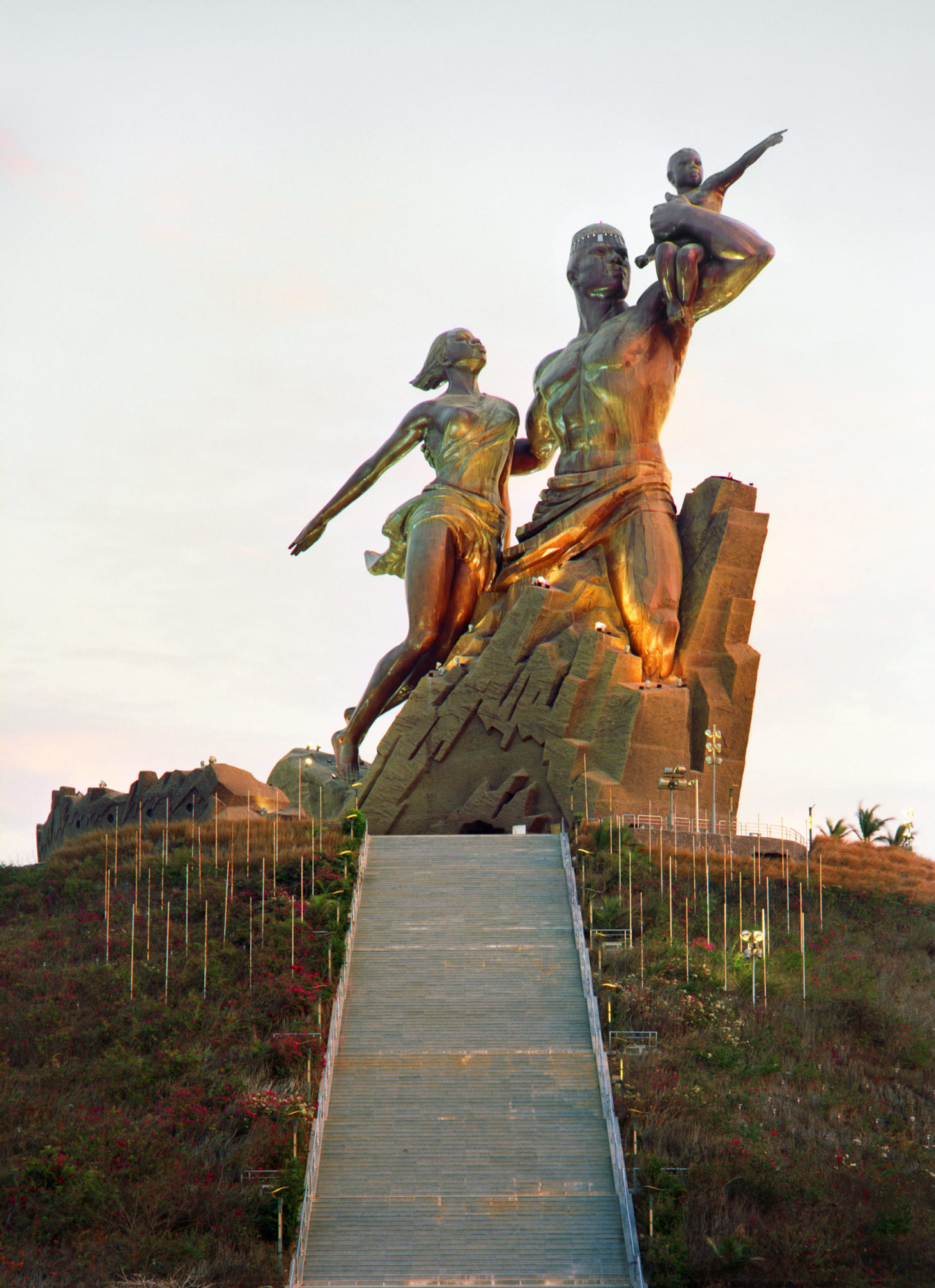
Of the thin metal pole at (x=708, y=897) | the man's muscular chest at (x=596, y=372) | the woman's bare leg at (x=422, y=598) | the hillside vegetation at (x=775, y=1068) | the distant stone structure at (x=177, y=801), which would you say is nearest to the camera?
the hillside vegetation at (x=775, y=1068)

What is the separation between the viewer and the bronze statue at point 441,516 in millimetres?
24188

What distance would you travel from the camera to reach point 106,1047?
14305 millimetres

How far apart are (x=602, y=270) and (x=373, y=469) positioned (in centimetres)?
540

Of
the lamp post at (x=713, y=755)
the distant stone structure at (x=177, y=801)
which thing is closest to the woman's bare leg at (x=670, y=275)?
the lamp post at (x=713, y=755)

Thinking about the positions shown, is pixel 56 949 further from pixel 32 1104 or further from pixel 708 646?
pixel 708 646

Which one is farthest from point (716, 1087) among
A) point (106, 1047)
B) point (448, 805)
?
point (448, 805)

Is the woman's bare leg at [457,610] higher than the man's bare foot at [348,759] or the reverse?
higher

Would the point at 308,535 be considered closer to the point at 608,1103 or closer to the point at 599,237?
the point at 599,237

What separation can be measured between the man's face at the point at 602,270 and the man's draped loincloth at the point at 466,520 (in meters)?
3.97

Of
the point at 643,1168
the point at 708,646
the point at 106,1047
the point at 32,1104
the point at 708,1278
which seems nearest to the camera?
the point at 708,1278

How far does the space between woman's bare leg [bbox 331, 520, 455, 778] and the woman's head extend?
3.12m

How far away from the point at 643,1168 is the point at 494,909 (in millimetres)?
5601

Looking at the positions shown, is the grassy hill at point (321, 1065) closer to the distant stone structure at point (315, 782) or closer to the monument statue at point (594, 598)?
the monument statue at point (594, 598)

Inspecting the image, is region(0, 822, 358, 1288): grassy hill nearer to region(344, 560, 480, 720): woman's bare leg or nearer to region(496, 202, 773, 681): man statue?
region(344, 560, 480, 720): woman's bare leg
